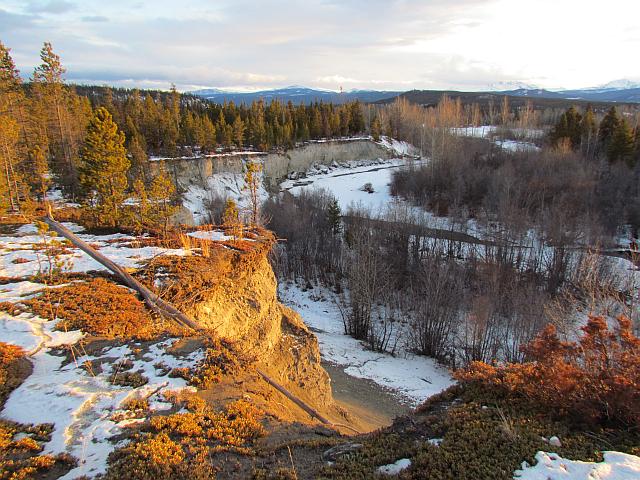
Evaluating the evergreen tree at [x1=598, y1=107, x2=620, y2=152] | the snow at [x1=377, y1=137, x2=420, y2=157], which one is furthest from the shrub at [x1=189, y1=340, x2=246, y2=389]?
the snow at [x1=377, y1=137, x2=420, y2=157]

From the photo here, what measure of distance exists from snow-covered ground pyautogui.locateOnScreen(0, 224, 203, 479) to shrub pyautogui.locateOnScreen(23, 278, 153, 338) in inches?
10.3

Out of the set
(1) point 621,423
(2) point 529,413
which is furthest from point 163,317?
(1) point 621,423

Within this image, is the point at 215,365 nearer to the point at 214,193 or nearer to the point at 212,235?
the point at 212,235

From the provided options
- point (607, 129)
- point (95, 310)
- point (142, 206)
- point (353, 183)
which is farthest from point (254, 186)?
point (607, 129)

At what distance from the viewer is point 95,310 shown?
8.20 meters

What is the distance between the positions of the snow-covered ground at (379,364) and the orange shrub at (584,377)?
11.9m

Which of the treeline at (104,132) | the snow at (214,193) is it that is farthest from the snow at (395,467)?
the snow at (214,193)

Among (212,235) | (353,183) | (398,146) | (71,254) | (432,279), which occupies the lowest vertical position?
(432,279)

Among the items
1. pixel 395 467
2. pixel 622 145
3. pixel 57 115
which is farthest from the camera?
pixel 622 145

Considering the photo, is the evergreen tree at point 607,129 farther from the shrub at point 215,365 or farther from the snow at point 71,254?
the shrub at point 215,365

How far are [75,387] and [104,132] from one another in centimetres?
1607

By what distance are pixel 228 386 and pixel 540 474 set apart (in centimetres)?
504

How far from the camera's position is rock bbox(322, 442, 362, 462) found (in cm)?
493

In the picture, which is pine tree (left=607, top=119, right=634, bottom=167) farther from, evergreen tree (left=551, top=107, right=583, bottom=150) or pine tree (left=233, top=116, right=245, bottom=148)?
pine tree (left=233, top=116, right=245, bottom=148)
